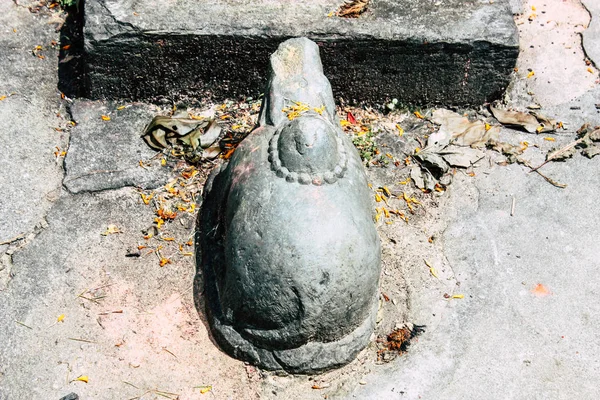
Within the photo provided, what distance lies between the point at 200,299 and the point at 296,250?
107 cm

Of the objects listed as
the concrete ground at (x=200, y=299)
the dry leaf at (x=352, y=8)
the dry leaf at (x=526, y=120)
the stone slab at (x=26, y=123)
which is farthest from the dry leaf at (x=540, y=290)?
the stone slab at (x=26, y=123)

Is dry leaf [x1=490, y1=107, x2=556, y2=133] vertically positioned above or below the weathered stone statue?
below

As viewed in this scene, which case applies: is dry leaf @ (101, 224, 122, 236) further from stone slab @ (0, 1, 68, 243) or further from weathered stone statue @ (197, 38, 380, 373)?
weathered stone statue @ (197, 38, 380, 373)

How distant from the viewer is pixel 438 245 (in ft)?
16.2

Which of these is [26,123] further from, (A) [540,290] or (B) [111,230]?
(A) [540,290]

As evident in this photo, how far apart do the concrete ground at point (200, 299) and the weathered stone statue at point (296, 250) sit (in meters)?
0.21

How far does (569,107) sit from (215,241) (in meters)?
3.22

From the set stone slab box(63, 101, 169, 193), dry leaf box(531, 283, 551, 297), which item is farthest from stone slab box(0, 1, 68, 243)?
dry leaf box(531, 283, 551, 297)

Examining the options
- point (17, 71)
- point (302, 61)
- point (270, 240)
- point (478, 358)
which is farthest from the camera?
point (17, 71)

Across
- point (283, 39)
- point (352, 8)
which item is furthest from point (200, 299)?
point (352, 8)

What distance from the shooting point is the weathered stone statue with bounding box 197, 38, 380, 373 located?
375cm

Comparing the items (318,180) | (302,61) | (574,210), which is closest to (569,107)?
(574,210)

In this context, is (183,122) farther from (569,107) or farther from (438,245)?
(569,107)

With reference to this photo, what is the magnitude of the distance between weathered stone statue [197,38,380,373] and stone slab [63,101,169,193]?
115cm
